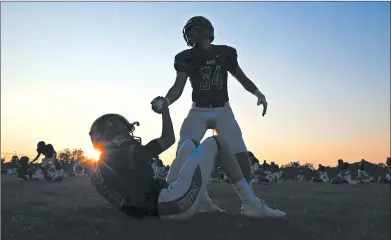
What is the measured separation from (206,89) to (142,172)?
2233mm

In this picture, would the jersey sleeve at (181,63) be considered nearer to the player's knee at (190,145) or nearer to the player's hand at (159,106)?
the player's knee at (190,145)

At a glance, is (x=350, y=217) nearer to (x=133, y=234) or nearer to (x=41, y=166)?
(x=133, y=234)

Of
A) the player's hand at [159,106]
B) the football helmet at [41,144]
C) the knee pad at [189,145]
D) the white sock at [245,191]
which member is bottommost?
the white sock at [245,191]

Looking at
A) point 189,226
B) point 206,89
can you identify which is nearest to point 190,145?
point 206,89

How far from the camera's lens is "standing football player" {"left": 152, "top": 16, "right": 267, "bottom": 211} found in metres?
5.61

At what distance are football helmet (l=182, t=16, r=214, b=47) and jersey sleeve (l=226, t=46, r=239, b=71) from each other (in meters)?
0.35

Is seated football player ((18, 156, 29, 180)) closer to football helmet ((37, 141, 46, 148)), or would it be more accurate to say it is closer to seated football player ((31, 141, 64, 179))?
seated football player ((31, 141, 64, 179))

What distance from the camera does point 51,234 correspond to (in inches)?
151

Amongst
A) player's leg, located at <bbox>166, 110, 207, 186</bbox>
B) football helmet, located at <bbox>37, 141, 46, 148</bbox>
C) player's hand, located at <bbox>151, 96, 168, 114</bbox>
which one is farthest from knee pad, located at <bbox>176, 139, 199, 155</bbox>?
football helmet, located at <bbox>37, 141, 46, 148</bbox>

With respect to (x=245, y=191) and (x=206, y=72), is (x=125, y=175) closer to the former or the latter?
(x=245, y=191)

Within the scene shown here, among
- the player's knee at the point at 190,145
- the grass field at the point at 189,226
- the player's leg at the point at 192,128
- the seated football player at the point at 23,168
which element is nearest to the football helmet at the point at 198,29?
the player's leg at the point at 192,128

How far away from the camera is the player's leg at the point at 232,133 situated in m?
5.61

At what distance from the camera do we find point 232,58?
19.5 feet

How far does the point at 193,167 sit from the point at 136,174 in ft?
1.86
